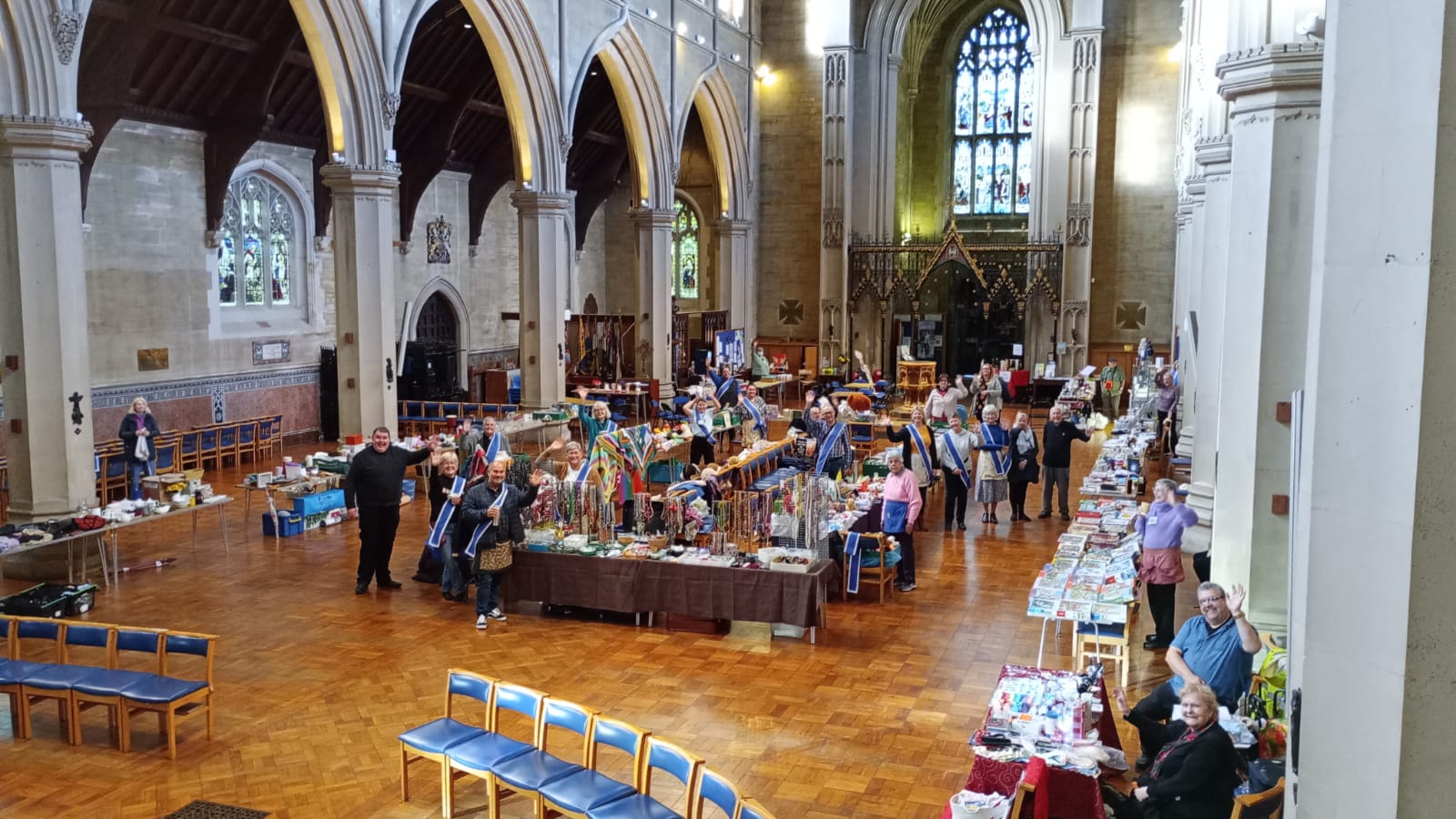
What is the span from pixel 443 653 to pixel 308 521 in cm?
547

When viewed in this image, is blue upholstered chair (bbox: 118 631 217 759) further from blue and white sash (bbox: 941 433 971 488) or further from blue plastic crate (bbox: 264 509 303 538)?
blue and white sash (bbox: 941 433 971 488)

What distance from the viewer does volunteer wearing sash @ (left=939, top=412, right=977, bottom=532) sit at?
13523 mm

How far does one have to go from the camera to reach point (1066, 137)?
28.0 meters

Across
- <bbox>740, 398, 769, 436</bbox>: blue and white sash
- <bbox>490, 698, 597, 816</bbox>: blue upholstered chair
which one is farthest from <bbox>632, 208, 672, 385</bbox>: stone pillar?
<bbox>490, 698, 597, 816</bbox>: blue upholstered chair

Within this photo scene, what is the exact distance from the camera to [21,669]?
25.2 ft

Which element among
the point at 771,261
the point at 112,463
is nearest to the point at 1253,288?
the point at 112,463

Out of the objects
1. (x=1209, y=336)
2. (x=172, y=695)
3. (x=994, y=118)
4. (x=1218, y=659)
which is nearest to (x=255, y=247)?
(x=172, y=695)

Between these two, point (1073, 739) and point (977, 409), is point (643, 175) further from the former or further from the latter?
point (1073, 739)

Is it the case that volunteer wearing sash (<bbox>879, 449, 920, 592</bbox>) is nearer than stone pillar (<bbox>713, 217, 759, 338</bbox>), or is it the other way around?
volunteer wearing sash (<bbox>879, 449, 920, 592</bbox>)

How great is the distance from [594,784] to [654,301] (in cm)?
1921

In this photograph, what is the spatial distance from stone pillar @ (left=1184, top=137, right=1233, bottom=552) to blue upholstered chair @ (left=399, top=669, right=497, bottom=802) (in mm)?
7523

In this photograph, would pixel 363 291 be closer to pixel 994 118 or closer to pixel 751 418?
pixel 751 418

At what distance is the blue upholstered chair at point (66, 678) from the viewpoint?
24.5 feet

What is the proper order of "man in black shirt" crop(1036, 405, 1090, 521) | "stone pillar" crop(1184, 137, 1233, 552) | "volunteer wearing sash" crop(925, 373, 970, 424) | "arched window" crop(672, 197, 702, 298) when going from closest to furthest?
"stone pillar" crop(1184, 137, 1233, 552), "man in black shirt" crop(1036, 405, 1090, 521), "volunteer wearing sash" crop(925, 373, 970, 424), "arched window" crop(672, 197, 702, 298)
